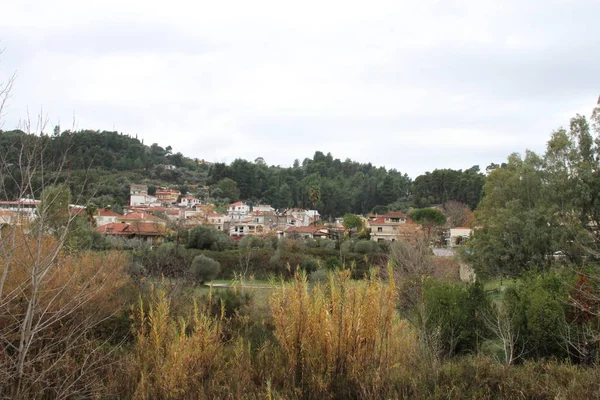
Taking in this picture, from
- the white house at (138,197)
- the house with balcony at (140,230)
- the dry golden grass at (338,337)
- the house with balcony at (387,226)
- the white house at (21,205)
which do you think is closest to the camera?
the white house at (21,205)

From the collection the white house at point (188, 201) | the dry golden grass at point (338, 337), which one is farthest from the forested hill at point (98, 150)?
the white house at point (188, 201)

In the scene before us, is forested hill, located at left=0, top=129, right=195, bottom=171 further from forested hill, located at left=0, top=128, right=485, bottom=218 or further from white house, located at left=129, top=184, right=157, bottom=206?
white house, located at left=129, top=184, right=157, bottom=206

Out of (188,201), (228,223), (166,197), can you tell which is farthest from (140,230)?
(166,197)

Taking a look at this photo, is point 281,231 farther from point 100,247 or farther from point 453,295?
point 453,295

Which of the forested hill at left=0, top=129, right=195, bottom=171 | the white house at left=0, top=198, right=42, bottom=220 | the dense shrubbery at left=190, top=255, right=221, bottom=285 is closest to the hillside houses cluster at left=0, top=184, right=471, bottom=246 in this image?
the dense shrubbery at left=190, top=255, right=221, bottom=285

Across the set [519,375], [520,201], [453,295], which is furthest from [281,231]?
[519,375]

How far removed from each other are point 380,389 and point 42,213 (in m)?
4.18

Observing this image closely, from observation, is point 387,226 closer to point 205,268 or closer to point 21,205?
point 205,268

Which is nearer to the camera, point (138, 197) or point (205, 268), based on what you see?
point (205, 268)

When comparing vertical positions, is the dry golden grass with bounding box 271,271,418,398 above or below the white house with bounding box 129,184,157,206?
below

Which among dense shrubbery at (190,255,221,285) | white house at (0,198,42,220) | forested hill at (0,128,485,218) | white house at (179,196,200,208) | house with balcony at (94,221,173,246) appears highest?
forested hill at (0,128,485,218)

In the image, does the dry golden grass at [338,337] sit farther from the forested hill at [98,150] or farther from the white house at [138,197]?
the white house at [138,197]

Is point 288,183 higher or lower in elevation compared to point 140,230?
higher

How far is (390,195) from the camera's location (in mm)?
87250
